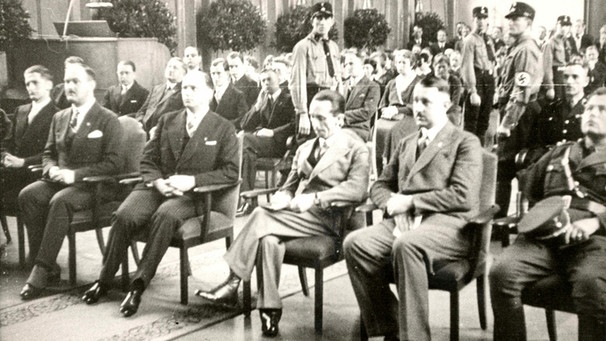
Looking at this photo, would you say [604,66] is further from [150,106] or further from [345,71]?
[150,106]

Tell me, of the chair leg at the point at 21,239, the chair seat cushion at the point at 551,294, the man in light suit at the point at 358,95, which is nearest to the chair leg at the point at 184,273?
the chair leg at the point at 21,239

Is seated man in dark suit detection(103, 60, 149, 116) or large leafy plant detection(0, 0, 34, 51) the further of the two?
seated man in dark suit detection(103, 60, 149, 116)

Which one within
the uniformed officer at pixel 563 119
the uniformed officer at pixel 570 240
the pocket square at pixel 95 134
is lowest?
the uniformed officer at pixel 570 240

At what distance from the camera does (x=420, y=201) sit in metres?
3.23

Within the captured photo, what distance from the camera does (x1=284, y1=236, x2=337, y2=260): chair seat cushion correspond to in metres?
3.52

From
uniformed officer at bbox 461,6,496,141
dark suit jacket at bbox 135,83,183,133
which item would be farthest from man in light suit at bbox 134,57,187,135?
uniformed officer at bbox 461,6,496,141

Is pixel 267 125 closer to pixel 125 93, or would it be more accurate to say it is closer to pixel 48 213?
pixel 125 93

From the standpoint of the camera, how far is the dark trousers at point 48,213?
13.0 feet

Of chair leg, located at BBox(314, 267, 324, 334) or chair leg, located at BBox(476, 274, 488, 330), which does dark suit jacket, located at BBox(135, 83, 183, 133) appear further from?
chair leg, located at BBox(476, 274, 488, 330)

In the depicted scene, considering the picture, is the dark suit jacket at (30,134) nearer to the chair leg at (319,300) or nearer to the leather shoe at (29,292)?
the leather shoe at (29,292)

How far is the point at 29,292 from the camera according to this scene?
12.7 feet

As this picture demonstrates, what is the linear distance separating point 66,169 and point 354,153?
5.18 ft

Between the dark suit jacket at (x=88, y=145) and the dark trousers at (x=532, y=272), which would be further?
the dark suit jacket at (x=88, y=145)

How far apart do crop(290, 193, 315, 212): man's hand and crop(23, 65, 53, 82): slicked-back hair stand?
1.42 m
